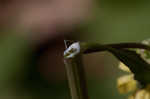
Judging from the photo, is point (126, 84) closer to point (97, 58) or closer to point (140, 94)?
point (140, 94)

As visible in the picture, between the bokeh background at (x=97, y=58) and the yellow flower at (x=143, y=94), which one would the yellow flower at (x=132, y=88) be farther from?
the bokeh background at (x=97, y=58)

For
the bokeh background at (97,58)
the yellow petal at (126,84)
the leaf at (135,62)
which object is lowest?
the bokeh background at (97,58)

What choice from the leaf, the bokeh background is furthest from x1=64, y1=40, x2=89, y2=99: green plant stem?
the bokeh background

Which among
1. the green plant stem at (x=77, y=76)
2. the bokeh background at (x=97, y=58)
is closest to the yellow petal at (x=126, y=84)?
the green plant stem at (x=77, y=76)

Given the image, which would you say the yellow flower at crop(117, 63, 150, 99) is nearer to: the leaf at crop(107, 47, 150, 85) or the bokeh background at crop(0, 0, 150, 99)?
the leaf at crop(107, 47, 150, 85)

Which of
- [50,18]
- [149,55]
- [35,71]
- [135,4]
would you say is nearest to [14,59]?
[35,71]
